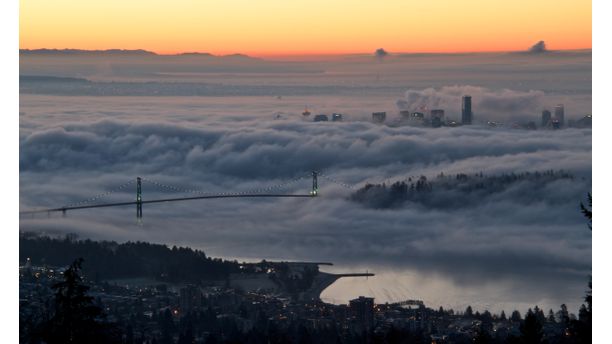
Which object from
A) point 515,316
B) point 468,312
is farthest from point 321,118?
point 515,316

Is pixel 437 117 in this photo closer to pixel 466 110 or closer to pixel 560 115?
pixel 466 110

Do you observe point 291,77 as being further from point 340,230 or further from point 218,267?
point 218,267

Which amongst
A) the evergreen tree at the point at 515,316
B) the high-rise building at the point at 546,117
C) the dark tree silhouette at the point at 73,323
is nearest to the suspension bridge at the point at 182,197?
the high-rise building at the point at 546,117

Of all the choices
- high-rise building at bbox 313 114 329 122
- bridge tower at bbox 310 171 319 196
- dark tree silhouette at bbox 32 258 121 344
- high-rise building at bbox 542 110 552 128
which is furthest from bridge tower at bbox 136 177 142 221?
dark tree silhouette at bbox 32 258 121 344

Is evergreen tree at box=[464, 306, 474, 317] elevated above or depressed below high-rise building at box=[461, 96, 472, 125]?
below

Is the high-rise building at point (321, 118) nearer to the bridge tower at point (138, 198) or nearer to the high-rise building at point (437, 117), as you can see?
the high-rise building at point (437, 117)

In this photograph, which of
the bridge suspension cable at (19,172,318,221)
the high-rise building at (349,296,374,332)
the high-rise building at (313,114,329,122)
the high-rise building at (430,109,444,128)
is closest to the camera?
the high-rise building at (349,296,374,332)

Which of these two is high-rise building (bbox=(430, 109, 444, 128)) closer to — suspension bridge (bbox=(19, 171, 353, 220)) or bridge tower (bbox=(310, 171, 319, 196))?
suspension bridge (bbox=(19, 171, 353, 220))
